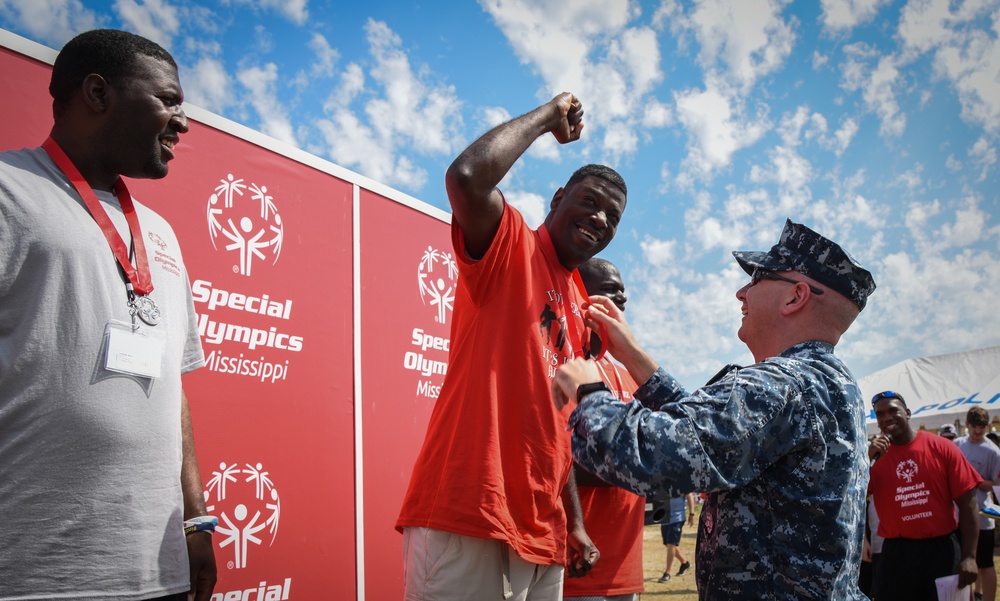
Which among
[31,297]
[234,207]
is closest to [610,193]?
[234,207]

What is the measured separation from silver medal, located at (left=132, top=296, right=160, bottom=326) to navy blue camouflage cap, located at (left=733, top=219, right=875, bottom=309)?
1780 millimetres

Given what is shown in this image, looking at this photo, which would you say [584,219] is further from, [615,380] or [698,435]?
[698,435]

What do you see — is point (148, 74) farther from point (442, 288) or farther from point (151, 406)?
point (442, 288)

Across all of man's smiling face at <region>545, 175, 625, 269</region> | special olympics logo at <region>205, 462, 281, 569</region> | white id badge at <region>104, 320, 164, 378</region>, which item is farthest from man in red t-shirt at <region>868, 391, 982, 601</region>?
white id badge at <region>104, 320, 164, 378</region>

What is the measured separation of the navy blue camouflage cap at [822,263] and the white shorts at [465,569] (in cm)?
120

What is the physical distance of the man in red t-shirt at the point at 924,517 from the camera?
212 inches

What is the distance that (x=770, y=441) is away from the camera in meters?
1.64

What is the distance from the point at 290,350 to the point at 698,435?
89.8 inches

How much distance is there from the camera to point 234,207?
313 cm

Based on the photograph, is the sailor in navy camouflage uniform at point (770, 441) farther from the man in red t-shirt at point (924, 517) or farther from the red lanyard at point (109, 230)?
the man in red t-shirt at point (924, 517)

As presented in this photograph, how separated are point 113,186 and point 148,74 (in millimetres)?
345

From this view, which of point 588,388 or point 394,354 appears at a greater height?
point 394,354

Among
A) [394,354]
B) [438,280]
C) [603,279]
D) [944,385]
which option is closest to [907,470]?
[603,279]

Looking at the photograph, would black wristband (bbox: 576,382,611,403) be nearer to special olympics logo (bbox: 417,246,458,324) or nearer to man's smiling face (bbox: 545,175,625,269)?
man's smiling face (bbox: 545,175,625,269)
